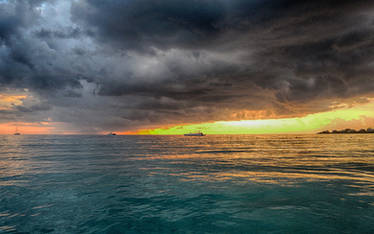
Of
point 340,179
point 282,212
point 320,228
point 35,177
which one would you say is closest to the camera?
point 320,228

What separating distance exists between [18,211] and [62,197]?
3070mm

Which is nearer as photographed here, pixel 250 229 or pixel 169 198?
pixel 250 229

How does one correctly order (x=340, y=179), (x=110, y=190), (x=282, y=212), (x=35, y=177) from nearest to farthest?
(x=282, y=212)
(x=110, y=190)
(x=340, y=179)
(x=35, y=177)

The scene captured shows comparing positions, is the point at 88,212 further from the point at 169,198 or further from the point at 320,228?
the point at 320,228

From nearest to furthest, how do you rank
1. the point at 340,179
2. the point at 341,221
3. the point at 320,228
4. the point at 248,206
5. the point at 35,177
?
1. the point at 320,228
2. the point at 341,221
3. the point at 248,206
4. the point at 340,179
5. the point at 35,177

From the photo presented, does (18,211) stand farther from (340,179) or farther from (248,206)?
(340,179)

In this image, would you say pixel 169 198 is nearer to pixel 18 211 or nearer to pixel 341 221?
pixel 18 211

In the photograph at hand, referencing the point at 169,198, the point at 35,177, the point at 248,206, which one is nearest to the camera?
the point at 248,206

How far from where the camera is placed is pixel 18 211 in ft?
41.5

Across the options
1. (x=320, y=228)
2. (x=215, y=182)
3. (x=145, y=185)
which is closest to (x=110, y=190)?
(x=145, y=185)

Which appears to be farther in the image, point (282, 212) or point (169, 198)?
point (169, 198)

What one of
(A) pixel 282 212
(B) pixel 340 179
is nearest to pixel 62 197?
(A) pixel 282 212

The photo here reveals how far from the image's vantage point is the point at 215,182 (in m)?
20.3

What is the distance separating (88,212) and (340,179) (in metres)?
22.0
